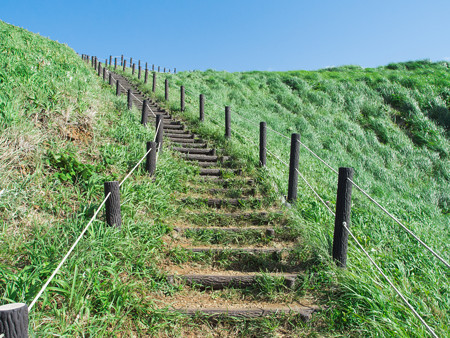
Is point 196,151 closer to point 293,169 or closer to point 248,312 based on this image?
point 293,169

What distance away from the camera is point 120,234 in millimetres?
3639

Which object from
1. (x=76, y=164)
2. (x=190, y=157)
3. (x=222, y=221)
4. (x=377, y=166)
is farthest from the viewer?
(x=377, y=166)

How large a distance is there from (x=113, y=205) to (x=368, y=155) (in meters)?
10.8

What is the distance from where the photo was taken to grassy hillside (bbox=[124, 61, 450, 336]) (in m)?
3.11

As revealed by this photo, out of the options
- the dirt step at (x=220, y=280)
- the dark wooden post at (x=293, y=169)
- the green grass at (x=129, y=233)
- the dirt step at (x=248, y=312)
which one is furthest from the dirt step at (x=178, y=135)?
the dirt step at (x=248, y=312)

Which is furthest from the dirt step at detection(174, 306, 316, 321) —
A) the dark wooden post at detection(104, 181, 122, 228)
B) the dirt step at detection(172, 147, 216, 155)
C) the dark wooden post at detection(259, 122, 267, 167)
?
the dirt step at detection(172, 147, 216, 155)

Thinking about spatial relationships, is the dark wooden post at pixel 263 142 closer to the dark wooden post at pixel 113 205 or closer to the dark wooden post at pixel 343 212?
the dark wooden post at pixel 343 212

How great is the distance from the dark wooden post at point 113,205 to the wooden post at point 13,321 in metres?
1.90

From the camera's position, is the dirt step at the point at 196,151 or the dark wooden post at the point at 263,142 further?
the dirt step at the point at 196,151

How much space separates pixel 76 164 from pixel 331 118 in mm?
12084

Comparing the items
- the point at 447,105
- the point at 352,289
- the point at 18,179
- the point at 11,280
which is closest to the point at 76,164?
the point at 18,179

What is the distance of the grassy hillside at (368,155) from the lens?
3109 millimetres

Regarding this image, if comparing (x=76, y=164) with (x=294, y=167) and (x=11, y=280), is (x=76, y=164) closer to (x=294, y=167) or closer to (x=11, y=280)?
(x=11, y=280)

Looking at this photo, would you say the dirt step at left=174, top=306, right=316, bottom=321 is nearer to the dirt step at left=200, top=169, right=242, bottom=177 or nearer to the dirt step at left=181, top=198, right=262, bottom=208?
the dirt step at left=181, top=198, right=262, bottom=208
